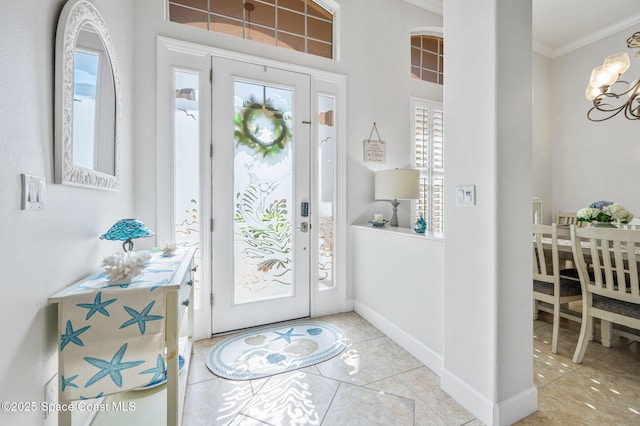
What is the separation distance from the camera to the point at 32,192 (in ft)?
3.07

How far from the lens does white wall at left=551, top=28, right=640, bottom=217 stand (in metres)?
3.71

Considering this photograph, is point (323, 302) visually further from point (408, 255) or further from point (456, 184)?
point (456, 184)

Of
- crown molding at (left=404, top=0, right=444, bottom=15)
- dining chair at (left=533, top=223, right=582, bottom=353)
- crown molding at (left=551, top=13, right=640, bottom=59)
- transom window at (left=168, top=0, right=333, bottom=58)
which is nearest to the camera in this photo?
dining chair at (left=533, top=223, right=582, bottom=353)

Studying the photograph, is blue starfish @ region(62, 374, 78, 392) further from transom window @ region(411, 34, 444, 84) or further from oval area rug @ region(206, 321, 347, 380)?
transom window @ region(411, 34, 444, 84)

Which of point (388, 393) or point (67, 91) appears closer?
point (67, 91)

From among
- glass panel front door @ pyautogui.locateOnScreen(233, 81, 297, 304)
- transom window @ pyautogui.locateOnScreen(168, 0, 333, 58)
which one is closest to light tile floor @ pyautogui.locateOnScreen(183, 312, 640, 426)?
glass panel front door @ pyautogui.locateOnScreen(233, 81, 297, 304)

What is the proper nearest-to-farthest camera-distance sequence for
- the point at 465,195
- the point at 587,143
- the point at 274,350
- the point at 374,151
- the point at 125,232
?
1. the point at 125,232
2. the point at 465,195
3. the point at 274,350
4. the point at 374,151
5. the point at 587,143

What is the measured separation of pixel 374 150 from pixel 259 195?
4.39 feet

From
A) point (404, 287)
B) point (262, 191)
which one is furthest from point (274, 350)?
point (262, 191)

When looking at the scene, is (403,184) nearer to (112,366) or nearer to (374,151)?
(374,151)

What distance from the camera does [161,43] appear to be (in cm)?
219

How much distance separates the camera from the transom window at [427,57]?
3.36 metres

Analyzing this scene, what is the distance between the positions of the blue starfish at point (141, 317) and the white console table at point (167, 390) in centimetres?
6

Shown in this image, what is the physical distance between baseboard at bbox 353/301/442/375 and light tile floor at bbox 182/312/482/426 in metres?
0.05
